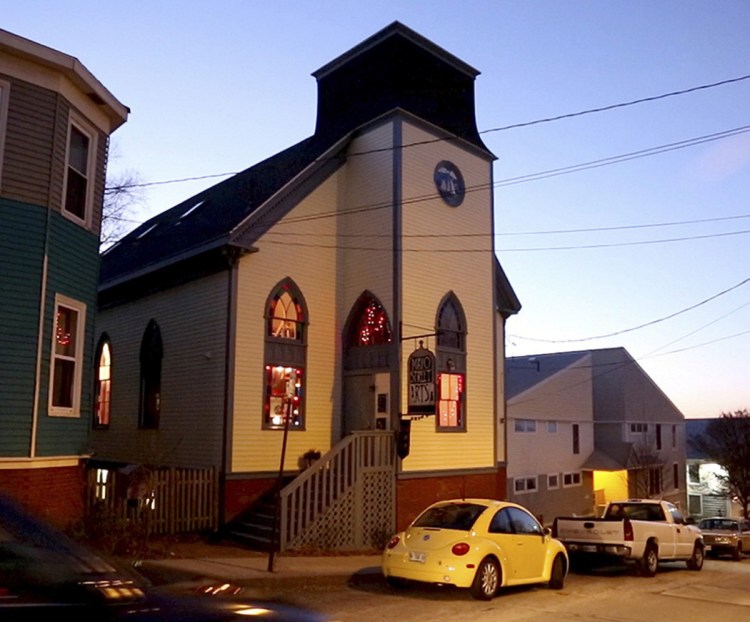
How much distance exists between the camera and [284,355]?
64.5 feet

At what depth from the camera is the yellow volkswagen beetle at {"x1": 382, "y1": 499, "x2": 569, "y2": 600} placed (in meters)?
11.8

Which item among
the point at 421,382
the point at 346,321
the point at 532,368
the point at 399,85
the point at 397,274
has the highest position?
the point at 399,85

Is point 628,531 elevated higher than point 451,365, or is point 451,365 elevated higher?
point 451,365

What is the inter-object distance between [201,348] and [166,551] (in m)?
5.85

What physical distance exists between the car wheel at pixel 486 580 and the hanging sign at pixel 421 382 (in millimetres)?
6420

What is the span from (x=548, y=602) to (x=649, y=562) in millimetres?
4747

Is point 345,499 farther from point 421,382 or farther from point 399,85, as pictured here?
point 399,85

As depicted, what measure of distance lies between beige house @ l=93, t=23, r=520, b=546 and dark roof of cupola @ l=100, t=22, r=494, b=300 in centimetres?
7

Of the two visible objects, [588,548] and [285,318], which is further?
[285,318]

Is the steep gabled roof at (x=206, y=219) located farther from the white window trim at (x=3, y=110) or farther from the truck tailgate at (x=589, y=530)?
the truck tailgate at (x=589, y=530)

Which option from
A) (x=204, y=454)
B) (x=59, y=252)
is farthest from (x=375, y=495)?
(x=59, y=252)

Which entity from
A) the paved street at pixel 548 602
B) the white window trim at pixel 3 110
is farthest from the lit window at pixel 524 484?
the white window trim at pixel 3 110

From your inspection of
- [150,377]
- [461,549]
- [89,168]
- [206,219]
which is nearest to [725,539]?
[461,549]

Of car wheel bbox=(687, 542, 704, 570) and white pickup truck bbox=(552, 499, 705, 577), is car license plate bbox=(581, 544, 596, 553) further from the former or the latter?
car wheel bbox=(687, 542, 704, 570)
